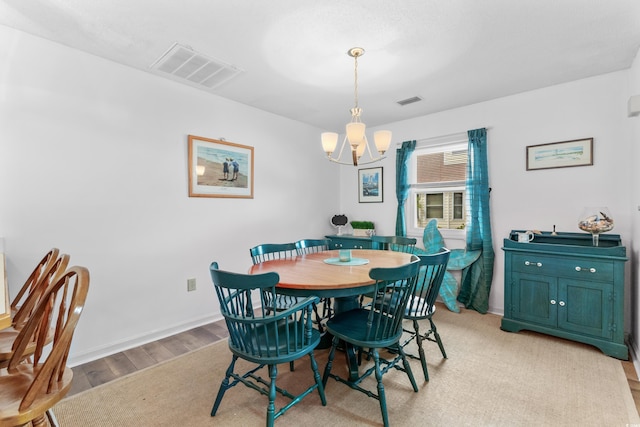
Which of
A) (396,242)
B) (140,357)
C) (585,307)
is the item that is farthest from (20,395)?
(585,307)

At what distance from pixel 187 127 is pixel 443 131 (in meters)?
3.05

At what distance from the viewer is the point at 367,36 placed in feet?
7.17

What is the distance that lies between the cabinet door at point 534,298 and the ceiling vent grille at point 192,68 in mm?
3330

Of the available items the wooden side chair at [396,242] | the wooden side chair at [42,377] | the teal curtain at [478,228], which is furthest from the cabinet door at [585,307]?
the wooden side chair at [42,377]

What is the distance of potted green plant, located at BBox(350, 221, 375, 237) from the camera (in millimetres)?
4453

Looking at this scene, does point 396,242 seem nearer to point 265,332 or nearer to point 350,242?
point 350,242

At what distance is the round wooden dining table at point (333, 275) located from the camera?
69.2 inches

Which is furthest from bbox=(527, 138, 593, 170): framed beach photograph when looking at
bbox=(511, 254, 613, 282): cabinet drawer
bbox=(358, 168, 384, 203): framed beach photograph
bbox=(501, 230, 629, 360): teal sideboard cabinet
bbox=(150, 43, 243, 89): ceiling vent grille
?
bbox=(150, 43, 243, 89): ceiling vent grille

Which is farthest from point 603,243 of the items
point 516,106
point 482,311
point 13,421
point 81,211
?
point 81,211

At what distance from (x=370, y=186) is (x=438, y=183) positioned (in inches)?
40.2

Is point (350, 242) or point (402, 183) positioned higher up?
point (402, 183)

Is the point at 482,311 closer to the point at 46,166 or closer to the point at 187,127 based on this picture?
the point at 187,127

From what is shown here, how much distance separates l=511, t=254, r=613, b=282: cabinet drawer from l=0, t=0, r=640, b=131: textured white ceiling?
5.67 feet

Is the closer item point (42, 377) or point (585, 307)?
point (42, 377)
